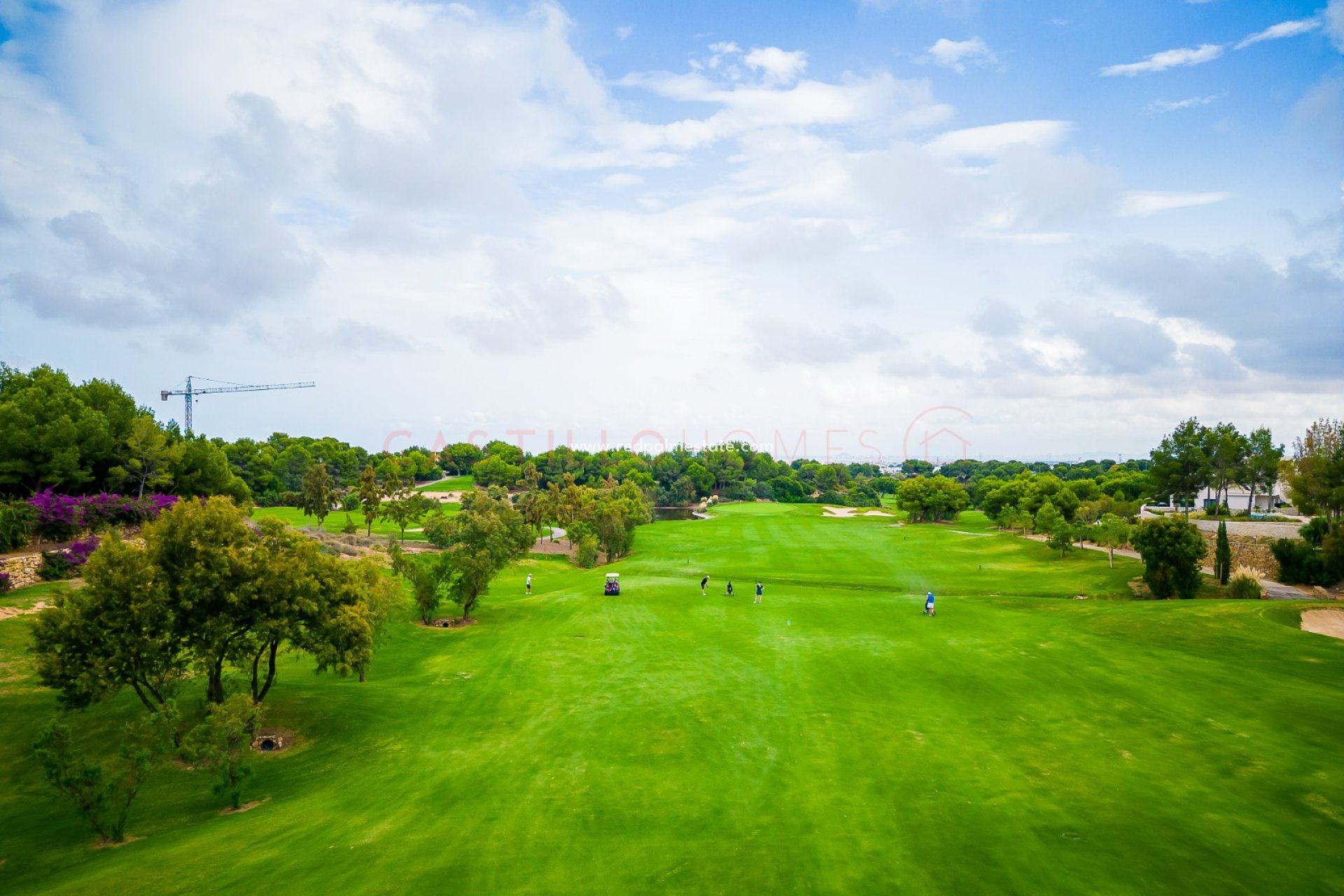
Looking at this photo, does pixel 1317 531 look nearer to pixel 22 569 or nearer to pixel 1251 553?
pixel 1251 553

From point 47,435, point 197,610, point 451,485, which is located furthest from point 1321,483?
point 451,485

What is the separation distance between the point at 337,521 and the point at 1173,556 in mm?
106540

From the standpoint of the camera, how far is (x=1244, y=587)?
43281mm

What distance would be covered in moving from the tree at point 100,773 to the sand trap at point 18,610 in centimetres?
1929

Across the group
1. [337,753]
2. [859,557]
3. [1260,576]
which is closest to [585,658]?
[337,753]

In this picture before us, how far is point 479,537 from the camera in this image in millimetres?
44969

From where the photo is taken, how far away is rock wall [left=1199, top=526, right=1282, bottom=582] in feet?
162

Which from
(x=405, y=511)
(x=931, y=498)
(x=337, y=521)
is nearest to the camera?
(x=405, y=511)

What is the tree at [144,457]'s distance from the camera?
53875mm

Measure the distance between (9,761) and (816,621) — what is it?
3834 centimetres

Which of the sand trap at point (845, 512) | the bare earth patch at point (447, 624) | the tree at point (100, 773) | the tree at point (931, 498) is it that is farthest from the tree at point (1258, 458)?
the tree at point (100, 773)

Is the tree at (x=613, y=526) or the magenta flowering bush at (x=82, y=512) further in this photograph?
the tree at (x=613, y=526)

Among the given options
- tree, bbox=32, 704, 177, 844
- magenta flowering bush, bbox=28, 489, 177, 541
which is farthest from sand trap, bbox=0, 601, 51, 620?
tree, bbox=32, 704, 177, 844

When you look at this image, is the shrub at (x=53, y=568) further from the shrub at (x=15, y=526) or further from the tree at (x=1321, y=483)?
the tree at (x=1321, y=483)
